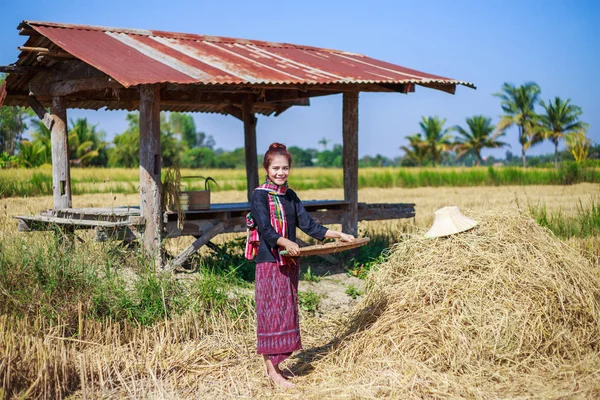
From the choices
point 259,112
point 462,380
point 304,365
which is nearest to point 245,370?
point 304,365

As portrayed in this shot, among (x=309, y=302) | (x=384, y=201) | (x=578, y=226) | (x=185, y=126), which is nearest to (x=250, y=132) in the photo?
(x=309, y=302)

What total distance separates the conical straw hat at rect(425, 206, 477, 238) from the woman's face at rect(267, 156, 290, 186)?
162 centimetres

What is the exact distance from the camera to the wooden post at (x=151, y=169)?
Result: 778 centimetres

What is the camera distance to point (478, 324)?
207 inches

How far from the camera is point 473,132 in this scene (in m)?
59.6

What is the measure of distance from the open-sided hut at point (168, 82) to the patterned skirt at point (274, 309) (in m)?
2.56

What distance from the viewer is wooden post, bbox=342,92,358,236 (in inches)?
381

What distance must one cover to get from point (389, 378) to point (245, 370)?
1.21 metres

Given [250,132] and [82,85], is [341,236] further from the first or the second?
[250,132]

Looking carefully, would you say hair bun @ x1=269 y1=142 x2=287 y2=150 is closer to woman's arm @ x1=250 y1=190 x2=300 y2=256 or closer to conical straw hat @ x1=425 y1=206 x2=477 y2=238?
woman's arm @ x1=250 y1=190 x2=300 y2=256

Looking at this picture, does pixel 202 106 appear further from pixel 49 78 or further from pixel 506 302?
pixel 506 302

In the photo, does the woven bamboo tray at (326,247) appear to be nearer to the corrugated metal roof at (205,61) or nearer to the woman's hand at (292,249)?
the woman's hand at (292,249)

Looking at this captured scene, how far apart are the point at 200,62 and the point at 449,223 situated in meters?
3.79

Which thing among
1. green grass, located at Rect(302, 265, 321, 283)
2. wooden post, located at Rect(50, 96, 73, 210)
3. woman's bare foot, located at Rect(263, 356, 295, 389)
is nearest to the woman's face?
woman's bare foot, located at Rect(263, 356, 295, 389)
